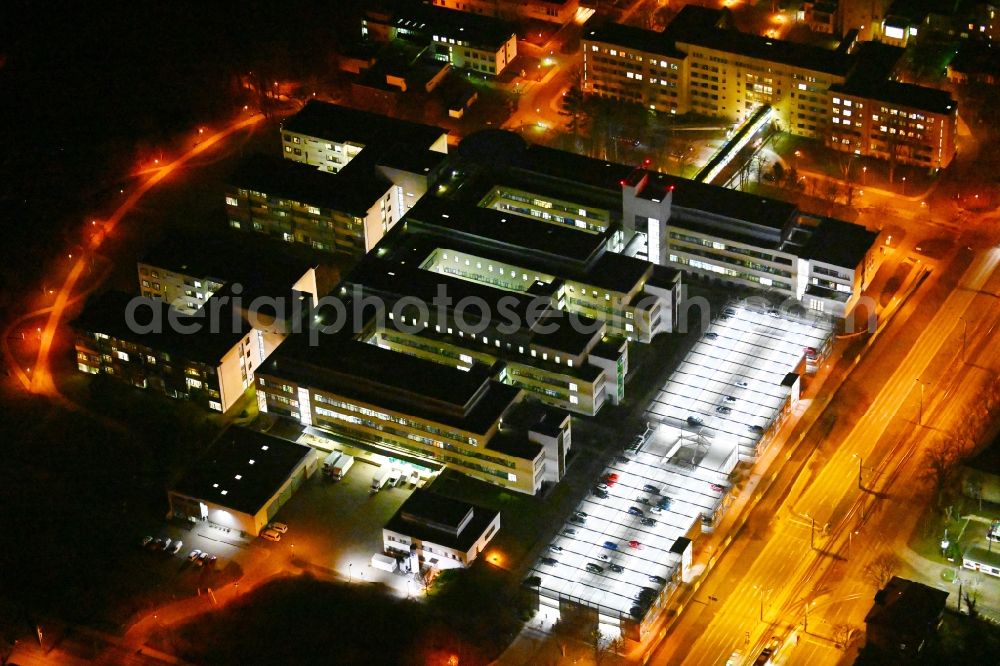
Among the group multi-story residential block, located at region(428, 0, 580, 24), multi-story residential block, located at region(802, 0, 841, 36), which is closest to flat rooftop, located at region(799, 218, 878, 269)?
multi-story residential block, located at region(802, 0, 841, 36)

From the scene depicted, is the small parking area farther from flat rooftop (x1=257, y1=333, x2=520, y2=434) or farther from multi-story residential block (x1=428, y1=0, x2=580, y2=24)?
multi-story residential block (x1=428, y1=0, x2=580, y2=24)

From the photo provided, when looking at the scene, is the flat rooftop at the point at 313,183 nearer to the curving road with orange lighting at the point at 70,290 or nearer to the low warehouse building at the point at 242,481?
the curving road with orange lighting at the point at 70,290

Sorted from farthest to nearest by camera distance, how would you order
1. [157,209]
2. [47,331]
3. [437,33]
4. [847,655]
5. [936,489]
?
1. [437,33]
2. [157,209]
3. [47,331]
4. [936,489]
5. [847,655]

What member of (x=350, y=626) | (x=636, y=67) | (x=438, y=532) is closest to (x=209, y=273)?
(x=438, y=532)

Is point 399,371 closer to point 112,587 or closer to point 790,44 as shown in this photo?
point 112,587

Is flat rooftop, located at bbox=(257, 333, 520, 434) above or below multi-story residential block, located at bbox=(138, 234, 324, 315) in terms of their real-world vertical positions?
below

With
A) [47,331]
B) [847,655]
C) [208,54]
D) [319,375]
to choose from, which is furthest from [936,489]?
[208,54]
